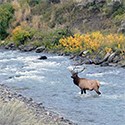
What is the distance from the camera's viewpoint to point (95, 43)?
34.5 metres

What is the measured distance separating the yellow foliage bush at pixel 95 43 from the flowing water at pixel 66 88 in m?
3.22

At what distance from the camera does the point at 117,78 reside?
2328 centimetres

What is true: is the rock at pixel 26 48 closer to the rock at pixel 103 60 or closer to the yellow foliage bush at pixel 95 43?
the yellow foliage bush at pixel 95 43

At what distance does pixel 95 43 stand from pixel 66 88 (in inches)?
556

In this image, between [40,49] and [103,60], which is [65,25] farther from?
[103,60]

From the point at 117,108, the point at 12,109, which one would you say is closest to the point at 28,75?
the point at 117,108

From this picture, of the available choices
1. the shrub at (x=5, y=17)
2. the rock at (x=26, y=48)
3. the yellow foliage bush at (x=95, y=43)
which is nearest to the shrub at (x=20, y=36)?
the rock at (x=26, y=48)

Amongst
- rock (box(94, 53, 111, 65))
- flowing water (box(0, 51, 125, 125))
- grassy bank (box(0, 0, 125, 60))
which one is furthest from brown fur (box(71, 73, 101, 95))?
grassy bank (box(0, 0, 125, 60))

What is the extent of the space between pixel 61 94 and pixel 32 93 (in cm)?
147

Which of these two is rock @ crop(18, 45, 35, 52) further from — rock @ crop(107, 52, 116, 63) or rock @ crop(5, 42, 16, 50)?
rock @ crop(107, 52, 116, 63)

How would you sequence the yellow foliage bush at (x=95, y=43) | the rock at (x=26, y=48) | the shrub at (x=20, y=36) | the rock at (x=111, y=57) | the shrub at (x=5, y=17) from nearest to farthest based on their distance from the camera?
the rock at (x=111, y=57)
the yellow foliage bush at (x=95, y=43)
the rock at (x=26, y=48)
the shrub at (x=20, y=36)
the shrub at (x=5, y=17)

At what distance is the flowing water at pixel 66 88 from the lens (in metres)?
15.7

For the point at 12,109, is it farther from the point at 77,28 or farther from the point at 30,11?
the point at 30,11

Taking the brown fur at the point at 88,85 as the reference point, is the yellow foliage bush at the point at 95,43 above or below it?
below
